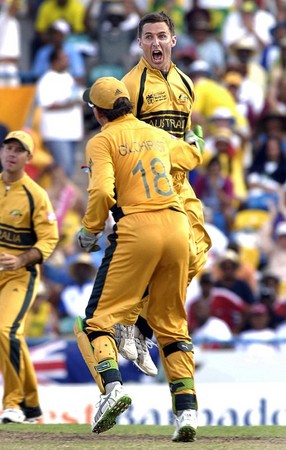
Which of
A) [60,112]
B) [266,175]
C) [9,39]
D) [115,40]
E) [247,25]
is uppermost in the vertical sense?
[247,25]

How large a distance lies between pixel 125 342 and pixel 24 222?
221cm

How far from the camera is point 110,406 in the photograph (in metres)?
9.41

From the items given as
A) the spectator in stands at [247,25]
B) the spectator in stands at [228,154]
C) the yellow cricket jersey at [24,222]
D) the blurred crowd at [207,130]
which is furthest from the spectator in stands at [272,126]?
the yellow cricket jersey at [24,222]

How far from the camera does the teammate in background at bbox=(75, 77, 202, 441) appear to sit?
947 centimetres

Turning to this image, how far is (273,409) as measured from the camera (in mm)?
14422

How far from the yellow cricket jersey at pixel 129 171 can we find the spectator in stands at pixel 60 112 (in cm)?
915

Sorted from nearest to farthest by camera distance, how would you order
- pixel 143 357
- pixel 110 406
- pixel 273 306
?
pixel 110 406
pixel 143 357
pixel 273 306

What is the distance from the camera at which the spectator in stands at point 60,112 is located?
18766 millimetres

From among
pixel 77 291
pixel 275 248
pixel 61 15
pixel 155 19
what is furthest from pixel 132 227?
pixel 61 15

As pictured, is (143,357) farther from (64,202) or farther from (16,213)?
(64,202)

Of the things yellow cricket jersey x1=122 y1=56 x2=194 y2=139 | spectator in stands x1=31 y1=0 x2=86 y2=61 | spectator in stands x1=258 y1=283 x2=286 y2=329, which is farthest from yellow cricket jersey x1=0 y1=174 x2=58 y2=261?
spectator in stands x1=31 y1=0 x2=86 y2=61

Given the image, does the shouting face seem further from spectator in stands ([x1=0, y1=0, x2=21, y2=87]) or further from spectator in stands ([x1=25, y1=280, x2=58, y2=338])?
spectator in stands ([x1=0, y1=0, x2=21, y2=87])

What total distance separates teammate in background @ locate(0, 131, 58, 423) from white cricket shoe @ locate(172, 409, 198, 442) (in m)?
2.54

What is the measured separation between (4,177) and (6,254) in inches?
28.4
